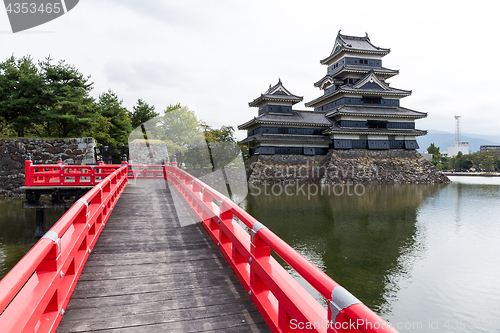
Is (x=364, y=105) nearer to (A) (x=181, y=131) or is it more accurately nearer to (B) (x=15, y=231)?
(A) (x=181, y=131)

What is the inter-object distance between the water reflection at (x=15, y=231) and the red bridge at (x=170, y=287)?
6.28 m

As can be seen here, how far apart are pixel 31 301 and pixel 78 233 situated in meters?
1.50

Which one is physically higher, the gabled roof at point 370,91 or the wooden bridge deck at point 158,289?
the gabled roof at point 370,91

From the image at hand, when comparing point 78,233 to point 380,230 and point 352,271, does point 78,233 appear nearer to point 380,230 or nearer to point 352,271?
point 352,271

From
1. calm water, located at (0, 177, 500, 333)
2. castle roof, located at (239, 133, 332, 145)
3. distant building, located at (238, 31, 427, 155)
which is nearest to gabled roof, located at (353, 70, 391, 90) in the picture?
distant building, located at (238, 31, 427, 155)

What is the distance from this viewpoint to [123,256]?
14.1 ft

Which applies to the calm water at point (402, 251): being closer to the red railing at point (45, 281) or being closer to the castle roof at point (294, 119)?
the red railing at point (45, 281)

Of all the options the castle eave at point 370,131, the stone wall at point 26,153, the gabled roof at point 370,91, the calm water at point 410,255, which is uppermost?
the gabled roof at point 370,91

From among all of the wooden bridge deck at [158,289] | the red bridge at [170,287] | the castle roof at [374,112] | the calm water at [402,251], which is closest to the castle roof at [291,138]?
the castle roof at [374,112]

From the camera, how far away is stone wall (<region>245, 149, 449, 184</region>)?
33.4 metres

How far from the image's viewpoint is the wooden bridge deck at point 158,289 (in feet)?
8.64

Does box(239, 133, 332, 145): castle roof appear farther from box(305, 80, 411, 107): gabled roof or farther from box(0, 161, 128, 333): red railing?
box(0, 161, 128, 333): red railing

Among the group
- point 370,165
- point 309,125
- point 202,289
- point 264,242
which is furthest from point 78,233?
point 370,165

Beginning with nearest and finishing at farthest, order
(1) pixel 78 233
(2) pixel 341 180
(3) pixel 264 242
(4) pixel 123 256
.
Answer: (3) pixel 264 242 → (1) pixel 78 233 → (4) pixel 123 256 → (2) pixel 341 180
